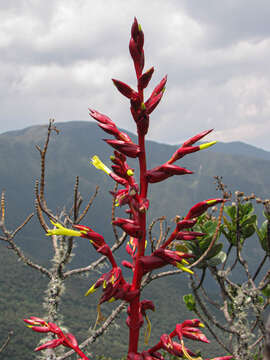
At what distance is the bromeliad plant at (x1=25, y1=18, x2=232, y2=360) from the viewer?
1.50 meters

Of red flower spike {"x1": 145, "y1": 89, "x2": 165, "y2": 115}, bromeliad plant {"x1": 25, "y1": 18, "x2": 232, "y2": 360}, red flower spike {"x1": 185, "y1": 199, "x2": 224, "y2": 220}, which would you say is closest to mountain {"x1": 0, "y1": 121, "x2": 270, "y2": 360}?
bromeliad plant {"x1": 25, "y1": 18, "x2": 232, "y2": 360}

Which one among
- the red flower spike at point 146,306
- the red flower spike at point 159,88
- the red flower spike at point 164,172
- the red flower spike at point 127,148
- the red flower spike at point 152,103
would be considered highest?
the red flower spike at point 159,88

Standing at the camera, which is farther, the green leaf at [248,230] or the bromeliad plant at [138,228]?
the green leaf at [248,230]

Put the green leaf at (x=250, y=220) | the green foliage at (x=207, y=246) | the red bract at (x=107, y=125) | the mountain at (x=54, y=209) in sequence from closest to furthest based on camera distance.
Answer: the red bract at (x=107, y=125), the green foliage at (x=207, y=246), the green leaf at (x=250, y=220), the mountain at (x=54, y=209)

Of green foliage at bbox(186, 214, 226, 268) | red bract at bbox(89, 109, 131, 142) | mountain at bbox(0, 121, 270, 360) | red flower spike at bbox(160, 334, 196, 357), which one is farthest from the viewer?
mountain at bbox(0, 121, 270, 360)

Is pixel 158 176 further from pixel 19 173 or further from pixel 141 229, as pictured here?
pixel 19 173

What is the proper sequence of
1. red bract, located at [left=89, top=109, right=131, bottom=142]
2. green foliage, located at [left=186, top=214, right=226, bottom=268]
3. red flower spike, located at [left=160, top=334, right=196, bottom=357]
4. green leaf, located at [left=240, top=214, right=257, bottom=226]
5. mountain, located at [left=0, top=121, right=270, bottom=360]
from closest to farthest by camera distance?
red flower spike, located at [left=160, top=334, right=196, bottom=357], red bract, located at [left=89, top=109, right=131, bottom=142], green foliage, located at [left=186, top=214, right=226, bottom=268], green leaf, located at [left=240, top=214, right=257, bottom=226], mountain, located at [left=0, top=121, right=270, bottom=360]

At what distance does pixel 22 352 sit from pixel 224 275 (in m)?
42.6

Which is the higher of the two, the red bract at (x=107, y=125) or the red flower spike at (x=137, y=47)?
the red flower spike at (x=137, y=47)

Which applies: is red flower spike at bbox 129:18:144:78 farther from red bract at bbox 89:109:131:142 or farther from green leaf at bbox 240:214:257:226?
green leaf at bbox 240:214:257:226

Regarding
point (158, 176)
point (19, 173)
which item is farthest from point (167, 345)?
point (19, 173)

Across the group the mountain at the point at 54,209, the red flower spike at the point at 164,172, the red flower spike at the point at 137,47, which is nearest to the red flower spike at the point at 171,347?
the red flower spike at the point at 164,172

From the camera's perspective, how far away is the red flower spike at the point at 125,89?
1.60m

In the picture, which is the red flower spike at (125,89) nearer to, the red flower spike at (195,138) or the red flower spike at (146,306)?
the red flower spike at (195,138)
